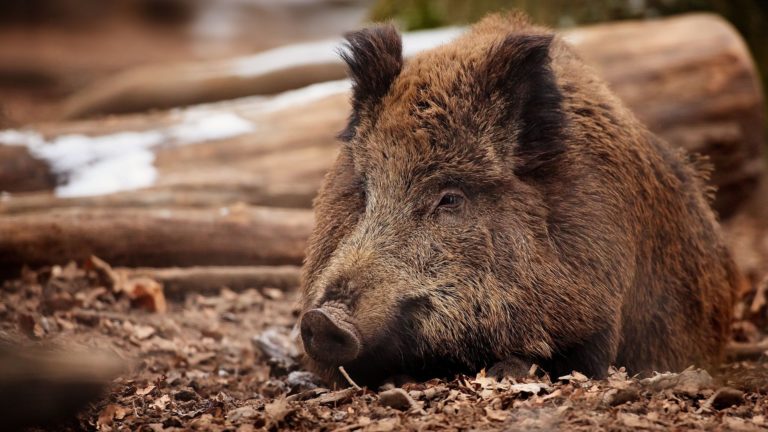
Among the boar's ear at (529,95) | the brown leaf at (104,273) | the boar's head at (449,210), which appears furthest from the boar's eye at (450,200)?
the brown leaf at (104,273)

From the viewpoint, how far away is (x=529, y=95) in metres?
5.17

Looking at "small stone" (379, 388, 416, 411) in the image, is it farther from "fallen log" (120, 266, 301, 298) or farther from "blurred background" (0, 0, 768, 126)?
"blurred background" (0, 0, 768, 126)

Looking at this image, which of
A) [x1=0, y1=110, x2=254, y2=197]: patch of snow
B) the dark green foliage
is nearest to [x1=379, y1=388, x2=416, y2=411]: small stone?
[x1=0, y1=110, x2=254, y2=197]: patch of snow

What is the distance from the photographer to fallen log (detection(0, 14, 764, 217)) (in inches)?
342

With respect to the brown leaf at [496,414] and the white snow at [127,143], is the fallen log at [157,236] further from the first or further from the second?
the brown leaf at [496,414]

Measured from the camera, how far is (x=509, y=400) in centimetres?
415

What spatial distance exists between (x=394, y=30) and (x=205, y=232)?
10.4ft

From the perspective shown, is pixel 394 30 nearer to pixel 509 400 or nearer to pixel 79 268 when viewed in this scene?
pixel 509 400

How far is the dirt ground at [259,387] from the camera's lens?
3908 millimetres

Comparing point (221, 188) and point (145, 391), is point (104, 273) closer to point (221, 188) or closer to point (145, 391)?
point (221, 188)

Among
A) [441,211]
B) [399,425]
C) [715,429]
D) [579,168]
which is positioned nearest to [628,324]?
[579,168]

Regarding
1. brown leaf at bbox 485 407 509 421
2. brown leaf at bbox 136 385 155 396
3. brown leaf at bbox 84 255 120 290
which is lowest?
brown leaf at bbox 136 385 155 396

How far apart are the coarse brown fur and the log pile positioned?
2.54m

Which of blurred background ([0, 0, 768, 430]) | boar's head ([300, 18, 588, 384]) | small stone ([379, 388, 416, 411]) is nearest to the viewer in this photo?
small stone ([379, 388, 416, 411])
